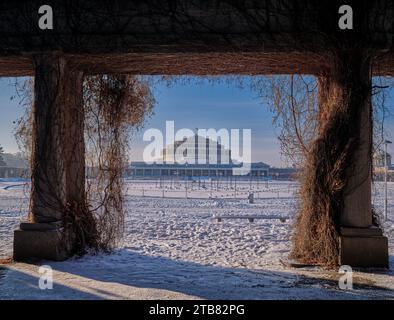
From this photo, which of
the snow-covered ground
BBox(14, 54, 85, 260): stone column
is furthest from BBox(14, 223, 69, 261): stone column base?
the snow-covered ground

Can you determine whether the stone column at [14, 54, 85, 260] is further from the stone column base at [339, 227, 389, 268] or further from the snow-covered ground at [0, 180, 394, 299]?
the stone column base at [339, 227, 389, 268]

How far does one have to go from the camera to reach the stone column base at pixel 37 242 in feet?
17.4

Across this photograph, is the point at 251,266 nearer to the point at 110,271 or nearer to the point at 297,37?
the point at 110,271

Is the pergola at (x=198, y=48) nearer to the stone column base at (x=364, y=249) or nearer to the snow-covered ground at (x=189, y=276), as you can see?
the stone column base at (x=364, y=249)

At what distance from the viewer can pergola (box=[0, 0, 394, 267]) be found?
512cm

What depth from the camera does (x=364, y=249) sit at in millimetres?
5176

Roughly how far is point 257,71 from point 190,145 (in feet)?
274

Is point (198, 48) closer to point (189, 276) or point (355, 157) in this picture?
point (355, 157)

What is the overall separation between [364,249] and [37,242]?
14.4 feet

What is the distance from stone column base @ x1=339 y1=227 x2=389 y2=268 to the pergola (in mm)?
13

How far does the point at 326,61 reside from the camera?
5.45m

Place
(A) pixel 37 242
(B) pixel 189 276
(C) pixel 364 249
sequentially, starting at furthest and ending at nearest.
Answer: (A) pixel 37 242
(C) pixel 364 249
(B) pixel 189 276

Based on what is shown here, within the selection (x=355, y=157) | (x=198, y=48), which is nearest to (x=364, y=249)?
(x=355, y=157)
